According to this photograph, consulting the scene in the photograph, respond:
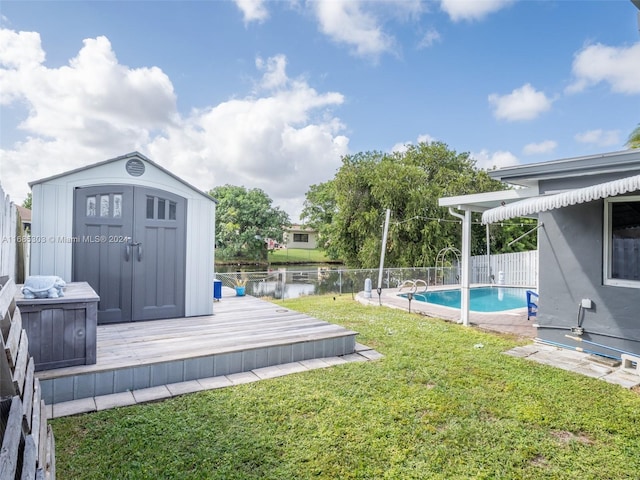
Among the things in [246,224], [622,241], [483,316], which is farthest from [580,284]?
[246,224]

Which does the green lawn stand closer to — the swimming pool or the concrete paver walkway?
the concrete paver walkway

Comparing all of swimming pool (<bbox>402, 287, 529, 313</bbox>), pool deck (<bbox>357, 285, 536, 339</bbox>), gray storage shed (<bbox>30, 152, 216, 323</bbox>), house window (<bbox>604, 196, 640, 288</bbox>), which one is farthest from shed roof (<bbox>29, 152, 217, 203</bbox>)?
swimming pool (<bbox>402, 287, 529, 313</bbox>)

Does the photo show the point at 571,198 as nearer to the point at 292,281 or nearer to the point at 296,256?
the point at 292,281

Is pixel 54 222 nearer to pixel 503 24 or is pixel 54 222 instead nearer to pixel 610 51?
pixel 503 24

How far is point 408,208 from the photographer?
58.7ft

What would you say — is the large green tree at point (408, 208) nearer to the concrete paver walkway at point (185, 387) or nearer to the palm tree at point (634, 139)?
the palm tree at point (634, 139)

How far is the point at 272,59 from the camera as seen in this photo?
37.5 ft

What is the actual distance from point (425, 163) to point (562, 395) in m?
19.1

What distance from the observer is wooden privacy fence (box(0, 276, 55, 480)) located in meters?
1.40

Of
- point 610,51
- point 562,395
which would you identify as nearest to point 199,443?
point 562,395

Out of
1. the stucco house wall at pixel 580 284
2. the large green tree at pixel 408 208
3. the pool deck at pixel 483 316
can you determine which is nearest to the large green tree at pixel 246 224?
the large green tree at pixel 408 208

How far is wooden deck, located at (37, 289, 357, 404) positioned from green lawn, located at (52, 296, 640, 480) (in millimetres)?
406

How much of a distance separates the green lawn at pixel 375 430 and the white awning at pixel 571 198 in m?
2.02

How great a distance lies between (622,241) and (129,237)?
6625mm
